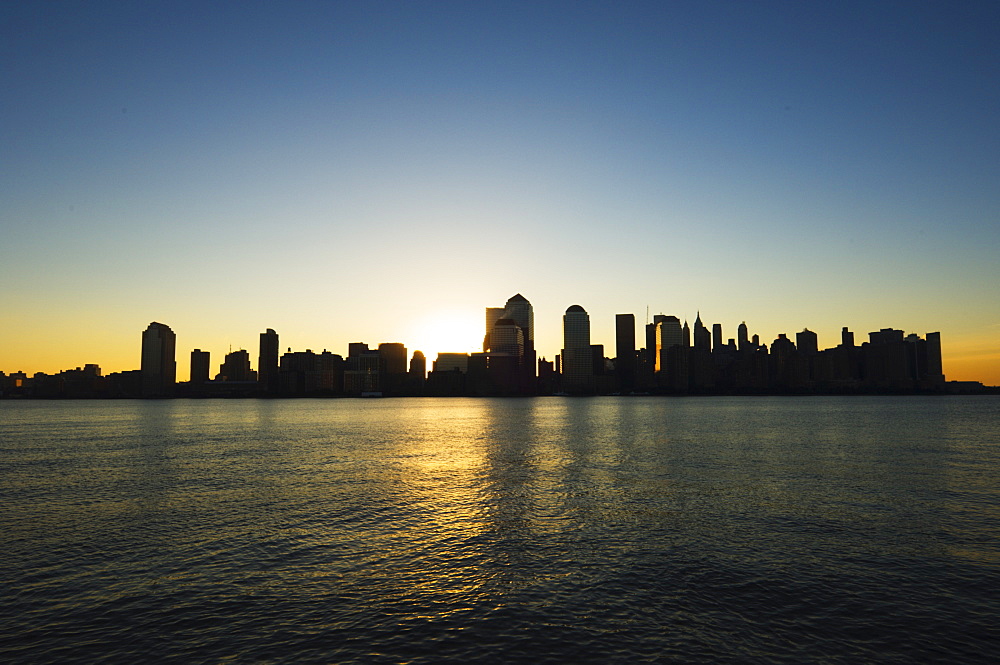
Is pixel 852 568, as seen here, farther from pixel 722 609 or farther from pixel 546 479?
pixel 546 479

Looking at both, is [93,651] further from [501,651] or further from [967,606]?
[967,606]

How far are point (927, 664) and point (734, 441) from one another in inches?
3832

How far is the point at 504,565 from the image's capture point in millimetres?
35781

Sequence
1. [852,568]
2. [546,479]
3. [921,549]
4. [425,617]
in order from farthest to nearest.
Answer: [546,479], [921,549], [852,568], [425,617]

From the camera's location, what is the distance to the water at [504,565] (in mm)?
25194

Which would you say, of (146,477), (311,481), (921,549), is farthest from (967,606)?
(146,477)

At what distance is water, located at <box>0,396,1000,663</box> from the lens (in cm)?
2519

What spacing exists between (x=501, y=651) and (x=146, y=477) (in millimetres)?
63926

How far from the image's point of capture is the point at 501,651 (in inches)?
961

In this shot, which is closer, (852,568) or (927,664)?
(927,664)

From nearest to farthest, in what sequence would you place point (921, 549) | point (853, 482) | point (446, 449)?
point (921, 549), point (853, 482), point (446, 449)

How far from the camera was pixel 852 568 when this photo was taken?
34812 millimetres

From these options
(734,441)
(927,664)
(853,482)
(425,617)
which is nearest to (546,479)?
(853,482)

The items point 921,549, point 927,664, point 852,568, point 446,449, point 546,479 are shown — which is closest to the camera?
point 927,664
